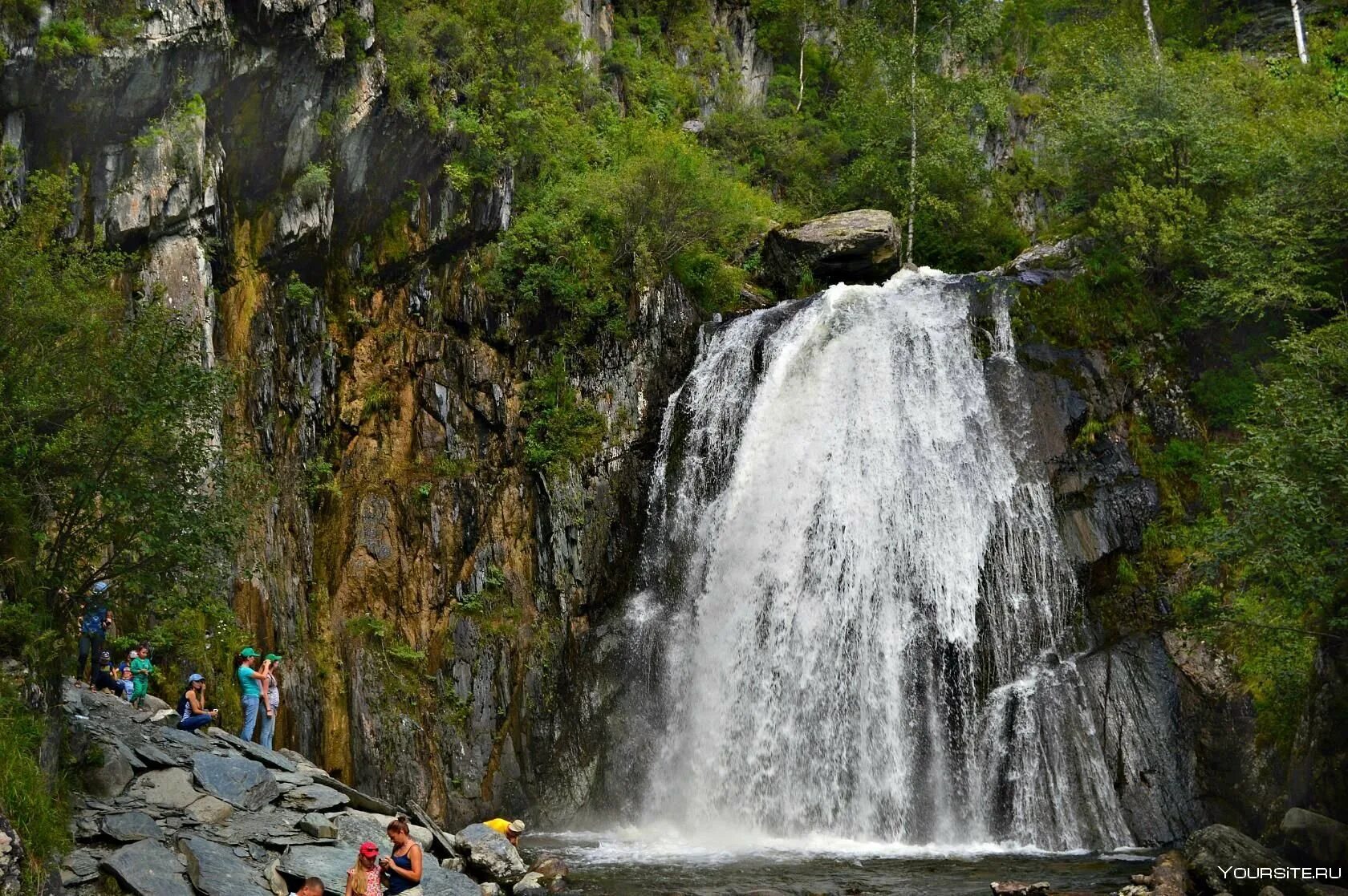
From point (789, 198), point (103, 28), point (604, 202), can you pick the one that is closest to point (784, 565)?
point (604, 202)

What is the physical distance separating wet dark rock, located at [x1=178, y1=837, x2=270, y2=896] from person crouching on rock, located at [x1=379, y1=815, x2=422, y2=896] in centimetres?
144

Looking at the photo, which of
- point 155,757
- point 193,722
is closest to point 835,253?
point 193,722

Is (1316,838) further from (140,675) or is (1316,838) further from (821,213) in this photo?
(821,213)

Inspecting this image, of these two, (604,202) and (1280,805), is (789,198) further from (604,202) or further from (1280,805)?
(1280,805)

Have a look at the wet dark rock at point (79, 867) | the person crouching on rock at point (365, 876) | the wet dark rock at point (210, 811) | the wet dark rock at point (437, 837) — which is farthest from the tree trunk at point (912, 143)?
the wet dark rock at point (79, 867)

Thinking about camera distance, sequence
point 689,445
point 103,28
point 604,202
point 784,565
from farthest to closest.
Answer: point 604,202
point 689,445
point 784,565
point 103,28

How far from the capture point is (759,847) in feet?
61.1

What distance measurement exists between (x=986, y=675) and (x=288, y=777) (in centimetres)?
1229

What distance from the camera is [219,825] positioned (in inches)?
500

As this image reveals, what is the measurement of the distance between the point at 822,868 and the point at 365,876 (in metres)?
8.43

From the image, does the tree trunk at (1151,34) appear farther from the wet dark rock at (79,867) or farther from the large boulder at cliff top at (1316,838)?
the wet dark rock at (79,867)

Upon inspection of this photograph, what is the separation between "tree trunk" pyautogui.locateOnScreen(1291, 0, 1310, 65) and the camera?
3453 centimetres

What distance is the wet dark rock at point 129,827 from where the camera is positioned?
1157cm

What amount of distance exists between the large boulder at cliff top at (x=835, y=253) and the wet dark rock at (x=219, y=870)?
2223cm
